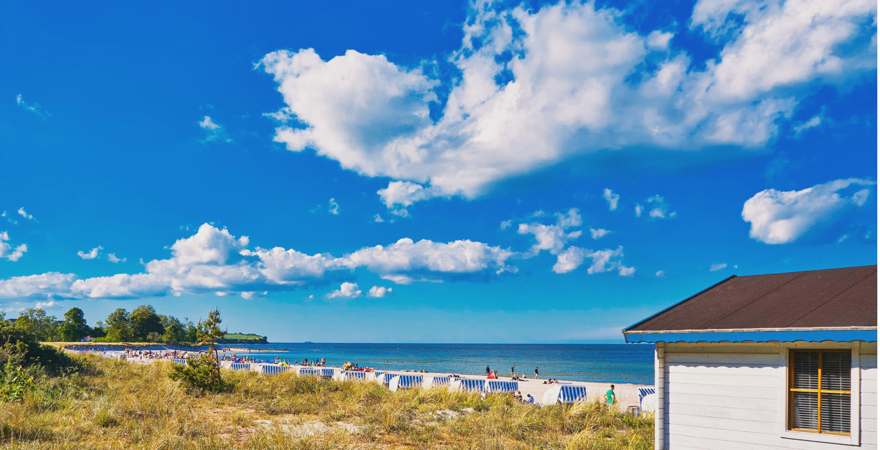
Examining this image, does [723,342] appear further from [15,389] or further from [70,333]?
[70,333]

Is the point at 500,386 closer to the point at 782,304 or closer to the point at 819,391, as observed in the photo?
the point at 782,304

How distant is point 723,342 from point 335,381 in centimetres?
1467

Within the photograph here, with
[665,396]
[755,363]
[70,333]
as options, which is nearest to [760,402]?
[755,363]

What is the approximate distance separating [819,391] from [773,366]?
0.53 m

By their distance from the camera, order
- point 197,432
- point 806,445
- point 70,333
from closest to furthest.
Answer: point 806,445 → point 197,432 → point 70,333

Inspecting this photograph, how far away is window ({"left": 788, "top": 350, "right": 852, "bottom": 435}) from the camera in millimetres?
6914

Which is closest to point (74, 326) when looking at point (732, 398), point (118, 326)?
point (118, 326)

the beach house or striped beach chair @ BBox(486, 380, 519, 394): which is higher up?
the beach house

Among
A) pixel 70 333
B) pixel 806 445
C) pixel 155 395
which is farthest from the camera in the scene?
pixel 70 333

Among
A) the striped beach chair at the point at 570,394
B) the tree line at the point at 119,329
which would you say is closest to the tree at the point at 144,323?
the tree line at the point at 119,329

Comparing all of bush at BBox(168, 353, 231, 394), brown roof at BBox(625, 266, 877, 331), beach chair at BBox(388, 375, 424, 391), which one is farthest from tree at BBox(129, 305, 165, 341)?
brown roof at BBox(625, 266, 877, 331)

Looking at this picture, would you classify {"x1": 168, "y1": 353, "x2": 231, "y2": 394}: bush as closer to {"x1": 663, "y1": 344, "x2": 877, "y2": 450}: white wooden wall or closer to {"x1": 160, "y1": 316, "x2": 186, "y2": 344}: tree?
{"x1": 663, "y1": 344, "x2": 877, "y2": 450}: white wooden wall

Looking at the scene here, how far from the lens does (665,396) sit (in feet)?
27.3

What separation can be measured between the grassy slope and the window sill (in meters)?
3.60
